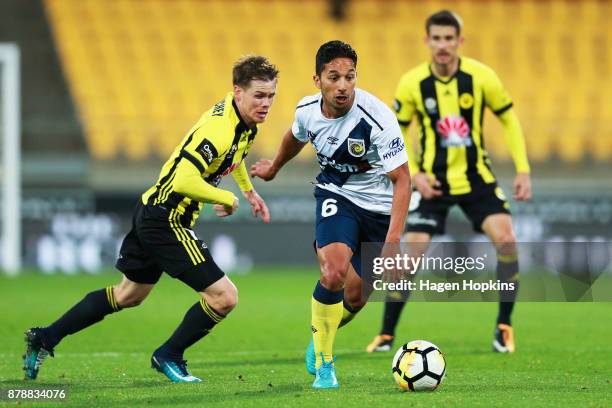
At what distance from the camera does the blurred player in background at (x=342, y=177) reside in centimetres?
614

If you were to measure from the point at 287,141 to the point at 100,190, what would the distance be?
38.4ft

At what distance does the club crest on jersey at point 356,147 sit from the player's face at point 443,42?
88.7 inches

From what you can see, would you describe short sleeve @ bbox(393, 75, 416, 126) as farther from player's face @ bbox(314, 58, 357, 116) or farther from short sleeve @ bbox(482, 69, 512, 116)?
player's face @ bbox(314, 58, 357, 116)

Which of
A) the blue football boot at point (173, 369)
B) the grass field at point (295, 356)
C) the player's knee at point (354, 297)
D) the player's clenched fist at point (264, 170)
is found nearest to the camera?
the grass field at point (295, 356)

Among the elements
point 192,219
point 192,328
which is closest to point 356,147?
point 192,219

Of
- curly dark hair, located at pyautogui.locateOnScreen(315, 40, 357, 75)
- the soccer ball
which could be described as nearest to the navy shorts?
the soccer ball

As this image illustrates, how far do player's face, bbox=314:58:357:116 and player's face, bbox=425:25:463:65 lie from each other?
7.78 feet

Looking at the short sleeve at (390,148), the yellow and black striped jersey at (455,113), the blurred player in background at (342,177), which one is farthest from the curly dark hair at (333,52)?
the yellow and black striped jersey at (455,113)

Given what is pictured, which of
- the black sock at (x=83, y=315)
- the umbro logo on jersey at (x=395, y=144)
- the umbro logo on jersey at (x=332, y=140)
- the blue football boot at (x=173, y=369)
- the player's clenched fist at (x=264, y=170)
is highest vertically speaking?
the umbro logo on jersey at (x=332, y=140)

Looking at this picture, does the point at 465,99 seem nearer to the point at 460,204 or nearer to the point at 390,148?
the point at 460,204

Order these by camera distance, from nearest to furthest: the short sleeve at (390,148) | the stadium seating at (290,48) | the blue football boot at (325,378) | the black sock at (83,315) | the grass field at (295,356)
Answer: the grass field at (295,356) < the blue football boot at (325,378) < the short sleeve at (390,148) < the black sock at (83,315) < the stadium seating at (290,48)

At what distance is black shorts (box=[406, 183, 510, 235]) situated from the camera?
8516 millimetres

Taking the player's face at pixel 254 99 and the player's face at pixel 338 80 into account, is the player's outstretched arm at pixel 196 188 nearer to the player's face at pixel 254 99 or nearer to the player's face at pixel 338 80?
the player's face at pixel 254 99

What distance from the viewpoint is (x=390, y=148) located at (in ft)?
20.5
